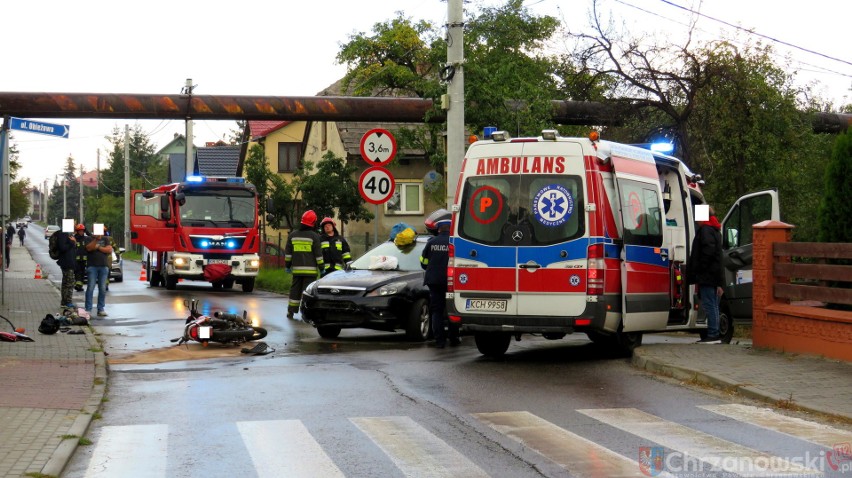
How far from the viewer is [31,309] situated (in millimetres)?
21844

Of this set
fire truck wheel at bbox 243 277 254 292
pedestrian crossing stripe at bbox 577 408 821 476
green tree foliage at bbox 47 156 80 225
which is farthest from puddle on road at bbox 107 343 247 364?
green tree foliage at bbox 47 156 80 225

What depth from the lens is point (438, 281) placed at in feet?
48.7

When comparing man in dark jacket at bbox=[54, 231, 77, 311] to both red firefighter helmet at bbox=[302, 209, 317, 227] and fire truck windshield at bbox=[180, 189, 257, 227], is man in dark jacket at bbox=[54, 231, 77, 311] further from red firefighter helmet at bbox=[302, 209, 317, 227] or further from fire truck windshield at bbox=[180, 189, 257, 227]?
fire truck windshield at bbox=[180, 189, 257, 227]

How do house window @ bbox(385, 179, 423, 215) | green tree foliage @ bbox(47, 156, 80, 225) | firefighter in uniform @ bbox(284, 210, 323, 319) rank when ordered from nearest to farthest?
firefighter in uniform @ bbox(284, 210, 323, 319) < house window @ bbox(385, 179, 423, 215) < green tree foliage @ bbox(47, 156, 80, 225)

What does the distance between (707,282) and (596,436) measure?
6.71 metres

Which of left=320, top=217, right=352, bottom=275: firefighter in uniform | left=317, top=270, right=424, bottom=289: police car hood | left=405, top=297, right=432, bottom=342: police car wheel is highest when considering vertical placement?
left=320, top=217, right=352, bottom=275: firefighter in uniform

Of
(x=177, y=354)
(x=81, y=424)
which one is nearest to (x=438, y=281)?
(x=177, y=354)

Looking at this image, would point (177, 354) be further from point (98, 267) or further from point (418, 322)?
point (98, 267)

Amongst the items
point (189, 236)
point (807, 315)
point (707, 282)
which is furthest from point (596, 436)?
point (189, 236)

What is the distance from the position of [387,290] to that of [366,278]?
50cm

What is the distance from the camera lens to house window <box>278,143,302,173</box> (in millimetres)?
61719

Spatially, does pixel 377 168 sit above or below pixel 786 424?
above

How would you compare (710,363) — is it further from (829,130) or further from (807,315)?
(829,130)

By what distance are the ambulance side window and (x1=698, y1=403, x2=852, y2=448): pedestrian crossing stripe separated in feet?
12.0
